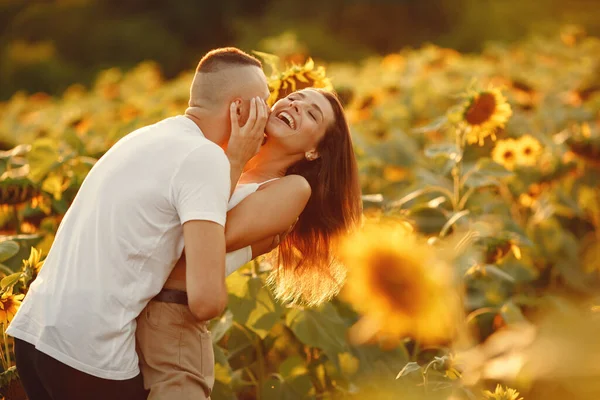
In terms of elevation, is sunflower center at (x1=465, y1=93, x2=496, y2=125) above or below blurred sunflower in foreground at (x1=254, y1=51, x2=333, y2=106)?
below

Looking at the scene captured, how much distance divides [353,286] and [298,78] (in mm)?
763

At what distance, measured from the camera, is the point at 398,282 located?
2.18 m

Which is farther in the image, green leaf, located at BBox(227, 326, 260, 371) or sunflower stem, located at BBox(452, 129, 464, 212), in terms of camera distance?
sunflower stem, located at BBox(452, 129, 464, 212)

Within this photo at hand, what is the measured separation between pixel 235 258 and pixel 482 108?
4.86 feet

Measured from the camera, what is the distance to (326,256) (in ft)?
7.48

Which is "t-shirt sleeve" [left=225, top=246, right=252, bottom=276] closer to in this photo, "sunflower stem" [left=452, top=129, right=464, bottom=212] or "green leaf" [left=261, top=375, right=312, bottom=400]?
"green leaf" [left=261, top=375, right=312, bottom=400]

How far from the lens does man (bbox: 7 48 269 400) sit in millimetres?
1623

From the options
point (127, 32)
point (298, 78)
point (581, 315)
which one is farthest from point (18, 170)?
point (127, 32)

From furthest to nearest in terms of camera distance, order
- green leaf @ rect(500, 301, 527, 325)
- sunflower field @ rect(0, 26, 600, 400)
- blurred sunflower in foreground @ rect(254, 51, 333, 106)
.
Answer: green leaf @ rect(500, 301, 527, 325) → blurred sunflower in foreground @ rect(254, 51, 333, 106) → sunflower field @ rect(0, 26, 600, 400)

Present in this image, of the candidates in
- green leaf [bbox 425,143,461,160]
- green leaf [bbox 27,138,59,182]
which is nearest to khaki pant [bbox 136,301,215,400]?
green leaf [bbox 27,138,59,182]

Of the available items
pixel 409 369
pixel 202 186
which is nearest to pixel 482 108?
pixel 409 369

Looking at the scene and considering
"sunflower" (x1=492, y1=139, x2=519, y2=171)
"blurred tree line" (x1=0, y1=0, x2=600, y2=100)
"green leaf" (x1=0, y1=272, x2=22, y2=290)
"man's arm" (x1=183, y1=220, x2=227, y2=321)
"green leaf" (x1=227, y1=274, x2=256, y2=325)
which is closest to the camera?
"man's arm" (x1=183, y1=220, x2=227, y2=321)

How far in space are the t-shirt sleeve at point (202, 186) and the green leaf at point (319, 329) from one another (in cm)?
103

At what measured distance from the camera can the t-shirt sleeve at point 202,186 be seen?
1602mm
